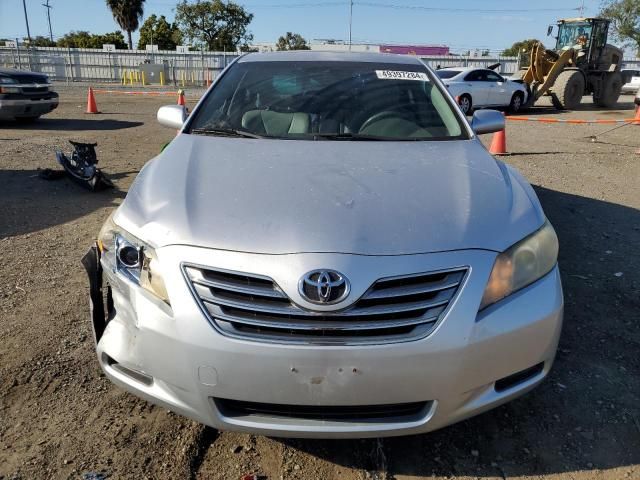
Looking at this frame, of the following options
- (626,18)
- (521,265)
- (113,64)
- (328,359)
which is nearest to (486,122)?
(521,265)

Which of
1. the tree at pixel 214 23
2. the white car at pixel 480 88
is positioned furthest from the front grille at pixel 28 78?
the tree at pixel 214 23

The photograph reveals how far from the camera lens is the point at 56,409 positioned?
2.44m

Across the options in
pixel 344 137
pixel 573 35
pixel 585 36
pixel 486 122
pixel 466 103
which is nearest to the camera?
pixel 344 137

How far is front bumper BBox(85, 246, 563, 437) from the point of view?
1.76 m

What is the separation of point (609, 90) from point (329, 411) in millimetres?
20875

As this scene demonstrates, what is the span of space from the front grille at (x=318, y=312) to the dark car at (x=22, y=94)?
36.9 ft

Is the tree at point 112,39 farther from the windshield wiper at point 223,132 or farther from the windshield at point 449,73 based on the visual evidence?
the windshield wiper at point 223,132

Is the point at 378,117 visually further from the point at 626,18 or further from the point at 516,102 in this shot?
the point at 626,18

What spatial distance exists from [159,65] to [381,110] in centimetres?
3157

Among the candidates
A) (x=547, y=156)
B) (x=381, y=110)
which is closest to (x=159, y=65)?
(x=547, y=156)

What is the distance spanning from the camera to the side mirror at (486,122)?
364 centimetres

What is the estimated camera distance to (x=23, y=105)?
441 inches

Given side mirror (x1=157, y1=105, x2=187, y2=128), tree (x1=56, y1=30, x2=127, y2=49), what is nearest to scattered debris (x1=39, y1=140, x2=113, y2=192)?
side mirror (x1=157, y1=105, x2=187, y2=128)

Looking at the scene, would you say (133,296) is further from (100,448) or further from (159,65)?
(159,65)
